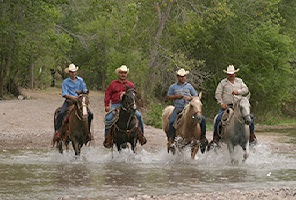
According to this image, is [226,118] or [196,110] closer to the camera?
[196,110]

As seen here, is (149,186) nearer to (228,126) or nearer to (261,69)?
(228,126)

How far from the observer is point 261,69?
138 ft

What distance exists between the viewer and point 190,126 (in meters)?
16.4

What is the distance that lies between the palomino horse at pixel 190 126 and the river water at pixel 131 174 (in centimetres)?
31

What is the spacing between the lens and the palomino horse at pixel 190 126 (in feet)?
52.1

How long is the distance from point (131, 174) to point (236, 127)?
302 cm

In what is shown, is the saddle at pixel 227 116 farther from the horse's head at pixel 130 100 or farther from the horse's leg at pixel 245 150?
the horse's head at pixel 130 100

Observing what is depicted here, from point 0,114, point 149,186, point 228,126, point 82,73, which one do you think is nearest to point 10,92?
point 0,114

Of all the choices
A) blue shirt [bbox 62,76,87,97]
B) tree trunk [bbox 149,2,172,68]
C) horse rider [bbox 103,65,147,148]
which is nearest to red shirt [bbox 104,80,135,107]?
horse rider [bbox 103,65,147,148]

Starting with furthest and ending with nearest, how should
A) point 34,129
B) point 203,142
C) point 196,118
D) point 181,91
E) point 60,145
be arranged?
point 34,129, point 60,145, point 203,142, point 181,91, point 196,118

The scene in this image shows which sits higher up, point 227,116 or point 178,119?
point 227,116

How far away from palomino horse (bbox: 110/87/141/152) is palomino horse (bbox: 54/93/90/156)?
0.69m

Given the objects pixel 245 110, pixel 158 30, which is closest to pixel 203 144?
pixel 245 110

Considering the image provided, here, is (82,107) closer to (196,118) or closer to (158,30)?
(196,118)
